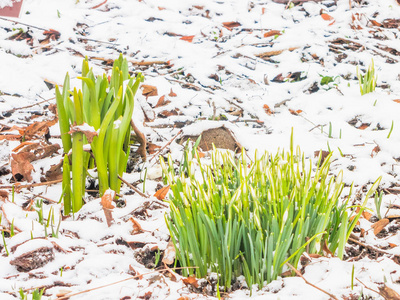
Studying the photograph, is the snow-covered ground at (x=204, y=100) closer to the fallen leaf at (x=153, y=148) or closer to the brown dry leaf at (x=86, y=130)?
the fallen leaf at (x=153, y=148)

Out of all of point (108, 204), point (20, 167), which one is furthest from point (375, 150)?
point (20, 167)

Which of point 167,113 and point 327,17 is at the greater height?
point 327,17

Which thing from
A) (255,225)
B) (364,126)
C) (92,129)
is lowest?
(364,126)

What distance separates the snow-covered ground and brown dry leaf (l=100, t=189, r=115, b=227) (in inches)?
1.5

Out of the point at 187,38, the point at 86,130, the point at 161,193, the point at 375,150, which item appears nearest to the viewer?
the point at 86,130

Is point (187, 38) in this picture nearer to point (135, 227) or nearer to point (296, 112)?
point (296, 112)

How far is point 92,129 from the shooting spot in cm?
163

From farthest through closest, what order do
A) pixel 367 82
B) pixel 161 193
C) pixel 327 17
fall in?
pixel 327 17 → pixel 367 82 → pixel 161 193

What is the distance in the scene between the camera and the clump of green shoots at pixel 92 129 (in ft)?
5.38

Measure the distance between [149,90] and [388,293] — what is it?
7.03ft

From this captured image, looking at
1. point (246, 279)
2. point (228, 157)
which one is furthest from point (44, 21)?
point (246, 279)

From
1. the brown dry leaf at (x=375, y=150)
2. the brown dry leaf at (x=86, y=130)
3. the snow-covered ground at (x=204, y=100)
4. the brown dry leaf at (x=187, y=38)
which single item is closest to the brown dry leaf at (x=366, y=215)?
the snow-covered ground at (x=204, y=100)

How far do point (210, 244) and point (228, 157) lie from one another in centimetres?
34

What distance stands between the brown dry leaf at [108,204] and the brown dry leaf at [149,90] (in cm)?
136
